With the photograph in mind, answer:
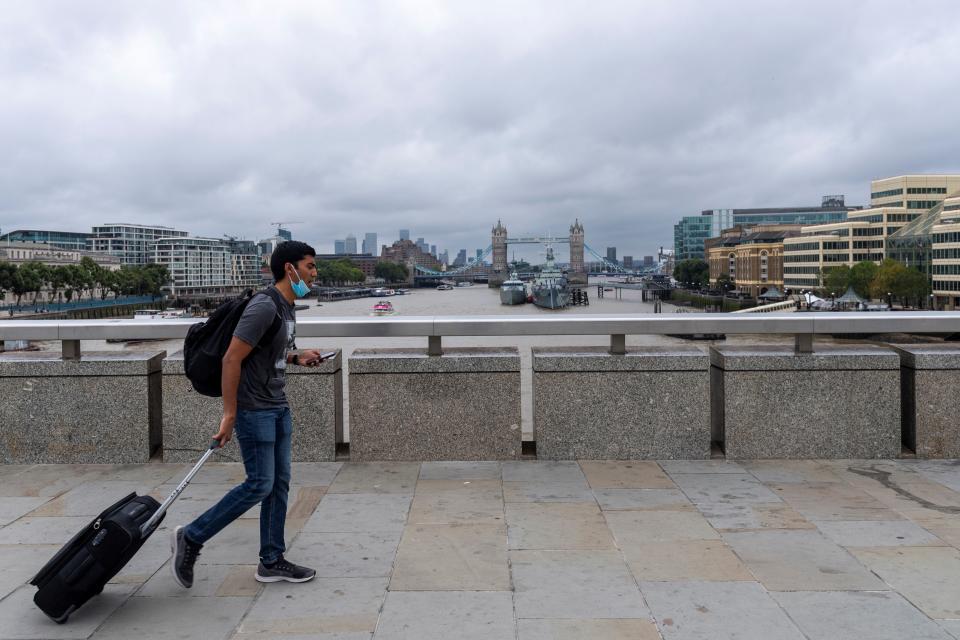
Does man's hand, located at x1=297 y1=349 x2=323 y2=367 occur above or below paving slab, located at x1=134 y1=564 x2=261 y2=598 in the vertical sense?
above

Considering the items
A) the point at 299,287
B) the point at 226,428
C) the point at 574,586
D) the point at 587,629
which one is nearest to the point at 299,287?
the point at 299,287

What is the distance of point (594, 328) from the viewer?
5.63 meters

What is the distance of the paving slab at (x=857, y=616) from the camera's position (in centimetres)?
309

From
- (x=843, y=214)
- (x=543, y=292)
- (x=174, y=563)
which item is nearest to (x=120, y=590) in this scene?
(x=174, y=563)

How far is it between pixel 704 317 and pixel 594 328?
2.57 feet

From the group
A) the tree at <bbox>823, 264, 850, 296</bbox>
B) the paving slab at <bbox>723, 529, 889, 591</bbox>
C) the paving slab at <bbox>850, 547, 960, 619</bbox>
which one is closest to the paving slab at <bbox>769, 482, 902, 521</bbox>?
the paving slab at <bbox>723, 529, 889, 591</bbox>

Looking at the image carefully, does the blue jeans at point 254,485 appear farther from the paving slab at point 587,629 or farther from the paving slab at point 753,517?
the paving slab at point 753,517

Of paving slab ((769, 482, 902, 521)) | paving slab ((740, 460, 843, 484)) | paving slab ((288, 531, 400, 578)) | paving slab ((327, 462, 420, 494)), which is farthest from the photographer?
paving slab ((740, 460, 843, 484))

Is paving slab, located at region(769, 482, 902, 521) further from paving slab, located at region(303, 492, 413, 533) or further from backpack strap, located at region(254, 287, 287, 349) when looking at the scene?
backpack strap, located at region(254, 287, 287, 349)

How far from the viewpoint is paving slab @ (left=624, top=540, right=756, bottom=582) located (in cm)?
369

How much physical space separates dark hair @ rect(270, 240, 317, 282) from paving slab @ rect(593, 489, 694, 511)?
7.35 ft

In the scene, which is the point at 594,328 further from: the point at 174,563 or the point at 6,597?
the point at 6,597

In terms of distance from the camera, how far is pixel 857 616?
3252 millimetres

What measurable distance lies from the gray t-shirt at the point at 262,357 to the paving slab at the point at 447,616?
39.9 inches
